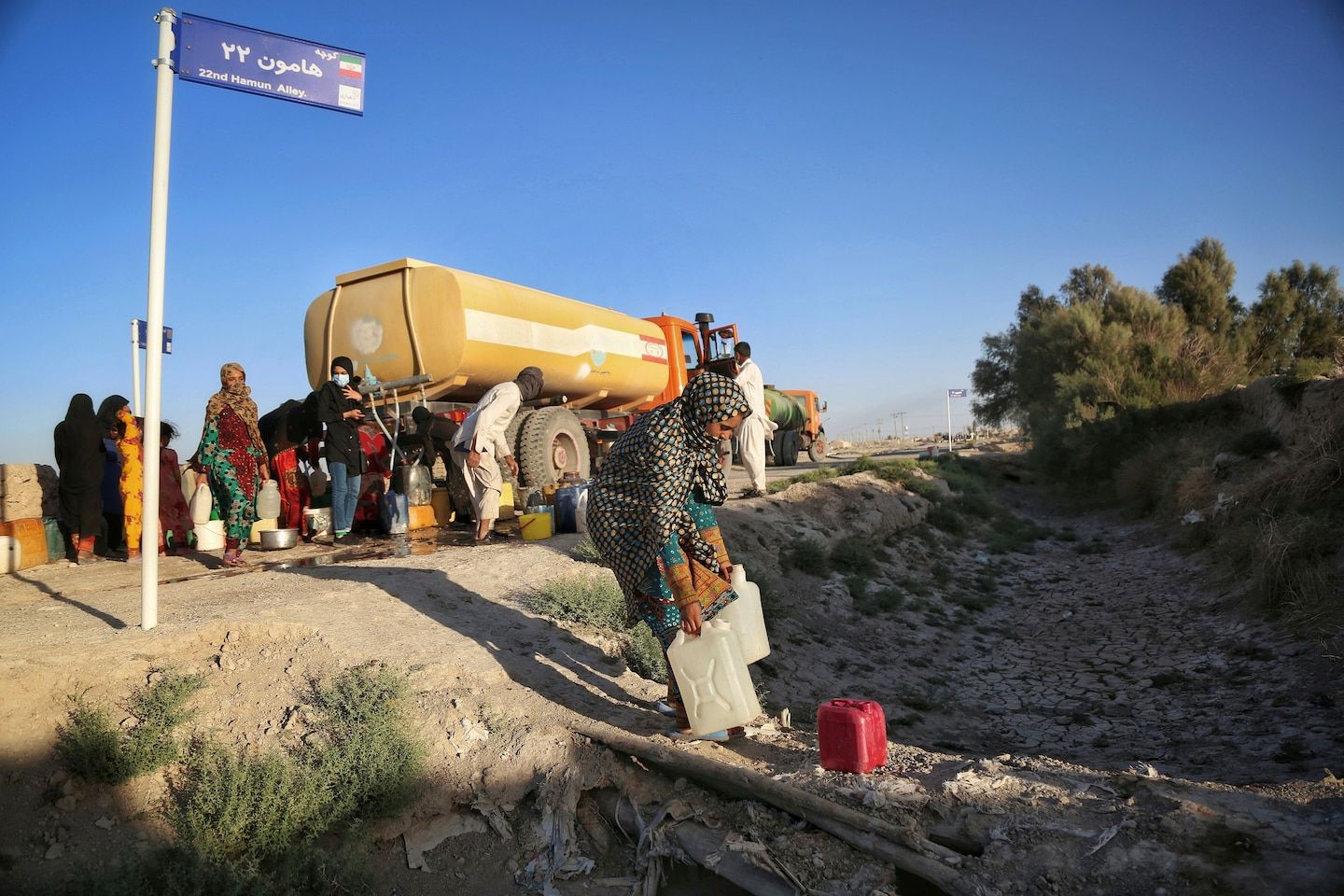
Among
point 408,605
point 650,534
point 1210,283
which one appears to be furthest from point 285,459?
point 1210,283

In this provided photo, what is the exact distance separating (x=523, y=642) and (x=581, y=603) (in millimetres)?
720

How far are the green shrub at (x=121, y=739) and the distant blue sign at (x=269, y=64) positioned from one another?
3.12 m

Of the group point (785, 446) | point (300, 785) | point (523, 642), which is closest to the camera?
point (300, 785)

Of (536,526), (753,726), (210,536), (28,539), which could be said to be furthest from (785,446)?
(753,726)

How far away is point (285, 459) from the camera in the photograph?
832 cm

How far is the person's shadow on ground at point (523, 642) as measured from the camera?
4.23 m

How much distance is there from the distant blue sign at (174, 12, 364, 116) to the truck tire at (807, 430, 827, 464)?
66.6 ft

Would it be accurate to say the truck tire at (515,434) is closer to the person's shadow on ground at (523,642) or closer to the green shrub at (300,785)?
the person's shadow on ground at (523,642)

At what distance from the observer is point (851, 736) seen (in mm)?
3301

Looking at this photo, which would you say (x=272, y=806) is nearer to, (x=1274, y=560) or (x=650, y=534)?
(x=650, y=534)

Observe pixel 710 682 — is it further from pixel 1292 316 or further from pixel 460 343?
pixel 1292 316

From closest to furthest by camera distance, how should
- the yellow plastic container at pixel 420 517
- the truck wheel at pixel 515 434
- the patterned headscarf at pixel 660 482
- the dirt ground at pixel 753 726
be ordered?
1. the dirt ground at pixel 753 726
2. the patterned headscarf at pixel 660 482
3. the yellow plastic container at pixel 420 517
4. the truck wheel at pixel 515 434

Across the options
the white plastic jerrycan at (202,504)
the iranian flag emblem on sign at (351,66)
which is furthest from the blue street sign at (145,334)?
the white plastic jerrycan at (202,504)

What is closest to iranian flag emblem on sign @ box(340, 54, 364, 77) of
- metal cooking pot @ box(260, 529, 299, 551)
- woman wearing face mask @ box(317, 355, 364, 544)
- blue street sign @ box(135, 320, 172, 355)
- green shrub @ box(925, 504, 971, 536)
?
blue street sign @ box(135, 320, 172, 355)
